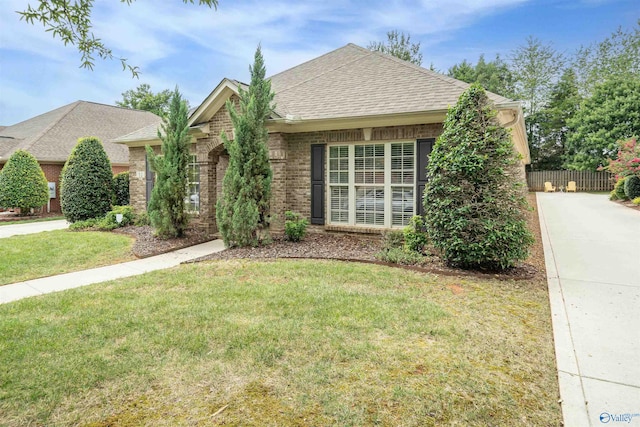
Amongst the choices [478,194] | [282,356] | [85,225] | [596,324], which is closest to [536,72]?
[478,194]

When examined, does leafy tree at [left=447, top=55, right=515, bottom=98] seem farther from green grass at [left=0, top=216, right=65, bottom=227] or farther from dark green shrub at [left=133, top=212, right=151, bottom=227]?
green grass at [left=0, top=216, right=65, bottom=227]

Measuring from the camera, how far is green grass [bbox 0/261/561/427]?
252 cm

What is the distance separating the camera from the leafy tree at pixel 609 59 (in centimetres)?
2917

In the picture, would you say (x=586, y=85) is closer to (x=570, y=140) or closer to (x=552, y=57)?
(x=552, y=57)

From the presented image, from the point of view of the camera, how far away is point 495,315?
4.22 metres

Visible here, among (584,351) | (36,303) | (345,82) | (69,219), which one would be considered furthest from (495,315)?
(69,219)

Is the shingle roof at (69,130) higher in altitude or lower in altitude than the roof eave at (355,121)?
higher

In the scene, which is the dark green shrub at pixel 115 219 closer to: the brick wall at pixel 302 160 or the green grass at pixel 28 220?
the green grass at pixel 28 220

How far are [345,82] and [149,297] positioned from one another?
749cm

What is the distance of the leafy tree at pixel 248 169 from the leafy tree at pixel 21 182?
12.7 metres

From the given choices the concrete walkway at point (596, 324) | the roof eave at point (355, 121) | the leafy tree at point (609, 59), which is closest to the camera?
the concrete walkway at point (596, 324)

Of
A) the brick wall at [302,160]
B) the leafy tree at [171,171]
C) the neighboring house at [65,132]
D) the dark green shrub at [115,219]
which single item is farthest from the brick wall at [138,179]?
the neighboring house at [65,132]

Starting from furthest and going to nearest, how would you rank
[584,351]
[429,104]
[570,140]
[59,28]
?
[570,140], [429,104], [584,351], [59,28]

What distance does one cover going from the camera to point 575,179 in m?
28.0
